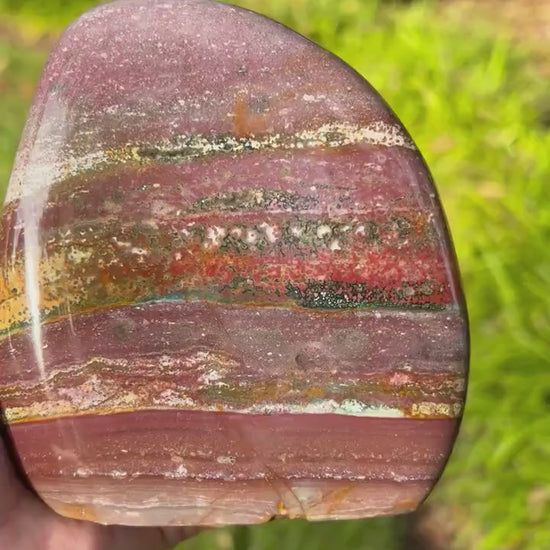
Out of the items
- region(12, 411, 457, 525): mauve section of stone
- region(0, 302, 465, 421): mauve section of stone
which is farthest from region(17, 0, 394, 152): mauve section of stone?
region(12, 411, 457, 525): mauve section of stone

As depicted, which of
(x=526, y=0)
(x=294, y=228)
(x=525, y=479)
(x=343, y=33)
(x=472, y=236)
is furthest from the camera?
(x=526, y=0)

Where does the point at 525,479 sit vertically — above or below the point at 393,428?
below

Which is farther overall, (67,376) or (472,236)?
(472,236)

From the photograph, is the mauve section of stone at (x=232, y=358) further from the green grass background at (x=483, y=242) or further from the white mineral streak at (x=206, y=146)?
the green grass background at (x=483, y=242)

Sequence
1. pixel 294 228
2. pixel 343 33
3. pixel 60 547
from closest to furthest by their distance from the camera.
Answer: pixel 294 228
pixel 60 547
pixel 343 33

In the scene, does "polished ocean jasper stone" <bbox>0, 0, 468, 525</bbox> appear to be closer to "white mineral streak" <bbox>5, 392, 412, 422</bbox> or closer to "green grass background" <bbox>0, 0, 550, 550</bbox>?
"white mineral streak" <bbox>5, 392, 412, 422</bbox>

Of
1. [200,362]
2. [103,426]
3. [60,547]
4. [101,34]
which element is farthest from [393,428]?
[101,34]

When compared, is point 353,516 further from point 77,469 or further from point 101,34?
point 101,34
